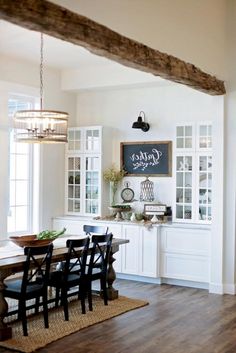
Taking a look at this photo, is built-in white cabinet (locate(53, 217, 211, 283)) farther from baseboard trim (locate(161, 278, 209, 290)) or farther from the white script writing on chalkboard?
the white script writing on chalkboard

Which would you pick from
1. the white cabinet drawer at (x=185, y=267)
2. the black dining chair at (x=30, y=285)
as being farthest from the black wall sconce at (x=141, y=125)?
the black dining chair at (x=30, y=285)

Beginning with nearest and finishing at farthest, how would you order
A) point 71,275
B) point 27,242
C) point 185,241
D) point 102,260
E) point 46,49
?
point 27,242 < point 71,275 < point 102,260 < point 46,49 < point 185,241

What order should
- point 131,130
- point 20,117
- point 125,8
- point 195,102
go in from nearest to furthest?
point 125,8
point 20,117
point 195,102
point 131,130

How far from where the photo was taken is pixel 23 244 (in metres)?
5.81

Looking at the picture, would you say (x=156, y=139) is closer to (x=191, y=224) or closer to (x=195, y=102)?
(x=195, y=102)

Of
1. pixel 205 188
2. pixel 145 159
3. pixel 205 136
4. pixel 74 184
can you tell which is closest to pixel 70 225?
pixel 74 184

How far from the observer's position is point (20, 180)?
26.7 feet

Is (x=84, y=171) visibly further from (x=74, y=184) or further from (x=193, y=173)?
(x=193, y=173)

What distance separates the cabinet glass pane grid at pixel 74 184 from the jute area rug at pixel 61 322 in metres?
2.31

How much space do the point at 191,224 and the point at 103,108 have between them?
2.64m

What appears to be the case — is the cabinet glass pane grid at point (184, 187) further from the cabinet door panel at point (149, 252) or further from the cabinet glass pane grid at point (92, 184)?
the cabinet glass pane grid at point (92, 184)

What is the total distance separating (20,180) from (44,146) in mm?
687

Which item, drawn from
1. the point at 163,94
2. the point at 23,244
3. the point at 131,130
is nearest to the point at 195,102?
the point at 163,94

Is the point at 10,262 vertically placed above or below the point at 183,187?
below
